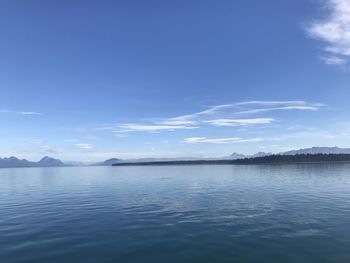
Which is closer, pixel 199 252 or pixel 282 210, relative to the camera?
pixel 199 252

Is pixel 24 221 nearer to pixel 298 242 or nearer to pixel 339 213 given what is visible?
pixel 298 242

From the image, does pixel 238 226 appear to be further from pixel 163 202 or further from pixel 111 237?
pixel 163 202

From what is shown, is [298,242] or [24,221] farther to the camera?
[24,221]

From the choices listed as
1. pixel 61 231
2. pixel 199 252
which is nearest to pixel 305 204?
pixel 199 252

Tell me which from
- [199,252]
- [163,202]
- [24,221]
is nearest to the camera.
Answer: [199,252]

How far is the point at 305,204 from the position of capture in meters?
46.1

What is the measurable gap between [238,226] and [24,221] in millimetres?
28162

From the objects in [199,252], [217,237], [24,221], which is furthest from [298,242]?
[24,221]

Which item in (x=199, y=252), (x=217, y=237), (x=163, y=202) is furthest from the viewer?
(x=163, y=202)

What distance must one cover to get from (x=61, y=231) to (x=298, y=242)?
2453 centimetres

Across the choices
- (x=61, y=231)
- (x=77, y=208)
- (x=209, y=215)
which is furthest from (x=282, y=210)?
(x=77, y=208)

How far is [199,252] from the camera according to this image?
76.6 ft

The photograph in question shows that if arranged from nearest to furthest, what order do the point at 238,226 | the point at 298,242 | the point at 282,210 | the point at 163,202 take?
the point at 298,242 < the point at 238,226 < the point at 282,210 < the point at 163,202

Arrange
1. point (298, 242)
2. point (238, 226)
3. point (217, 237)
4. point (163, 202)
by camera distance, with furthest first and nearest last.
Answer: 1. point (163, 202)
2. point (238, 226)
3. point (217, 237)
4. point (298, 242)
